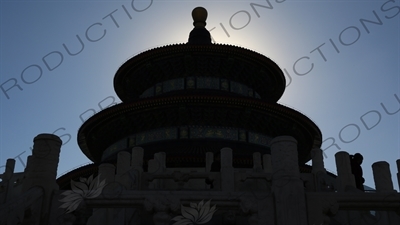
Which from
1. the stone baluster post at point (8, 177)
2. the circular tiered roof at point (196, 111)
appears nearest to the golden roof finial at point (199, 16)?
the circular tiered roof at point (196, 111)

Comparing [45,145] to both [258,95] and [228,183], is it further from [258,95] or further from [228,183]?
[258,95]

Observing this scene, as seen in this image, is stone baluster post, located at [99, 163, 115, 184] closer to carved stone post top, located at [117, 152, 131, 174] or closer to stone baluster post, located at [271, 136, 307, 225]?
carved stone post top, located at [117, 152, 131, 174]

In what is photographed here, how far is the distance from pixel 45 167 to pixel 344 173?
7.37 m

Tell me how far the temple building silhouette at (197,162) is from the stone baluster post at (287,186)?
18mm

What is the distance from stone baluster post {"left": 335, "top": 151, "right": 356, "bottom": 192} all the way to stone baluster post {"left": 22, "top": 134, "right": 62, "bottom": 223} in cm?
703

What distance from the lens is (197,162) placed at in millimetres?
18938

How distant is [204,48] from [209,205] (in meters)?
16.2

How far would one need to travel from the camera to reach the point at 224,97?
20.8 m

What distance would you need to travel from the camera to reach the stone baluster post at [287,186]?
8.27 metres

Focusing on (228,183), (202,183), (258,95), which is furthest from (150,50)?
(228,183)

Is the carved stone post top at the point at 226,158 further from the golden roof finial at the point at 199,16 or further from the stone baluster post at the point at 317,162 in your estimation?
the golden roof finial at the point at 199,16

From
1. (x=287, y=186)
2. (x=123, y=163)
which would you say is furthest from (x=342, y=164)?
(x=123, y=163)

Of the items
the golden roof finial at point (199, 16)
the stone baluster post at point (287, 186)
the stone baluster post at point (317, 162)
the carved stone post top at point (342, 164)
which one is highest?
the golden roof finial at point (199, 16)

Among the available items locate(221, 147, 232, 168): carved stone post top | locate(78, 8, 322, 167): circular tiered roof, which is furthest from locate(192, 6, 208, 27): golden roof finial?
locate(221, 147, 232, 168): carved stone post top
